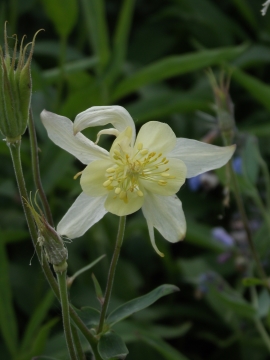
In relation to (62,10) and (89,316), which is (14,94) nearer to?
(89,316)

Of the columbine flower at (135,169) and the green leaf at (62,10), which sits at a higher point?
the green leaf at (62,10)

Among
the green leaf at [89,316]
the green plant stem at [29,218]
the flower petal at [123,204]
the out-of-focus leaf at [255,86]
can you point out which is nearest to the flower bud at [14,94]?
the green plant stem at [29,218]

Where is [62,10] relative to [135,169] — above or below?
above

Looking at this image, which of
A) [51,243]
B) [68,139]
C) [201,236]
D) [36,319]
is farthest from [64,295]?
[201,236]

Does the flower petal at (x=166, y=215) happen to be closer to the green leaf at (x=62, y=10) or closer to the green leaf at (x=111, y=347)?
the green leaf at (x=111, y=347)

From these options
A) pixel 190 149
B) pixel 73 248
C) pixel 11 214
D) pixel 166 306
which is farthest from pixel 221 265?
pixel 190 149
